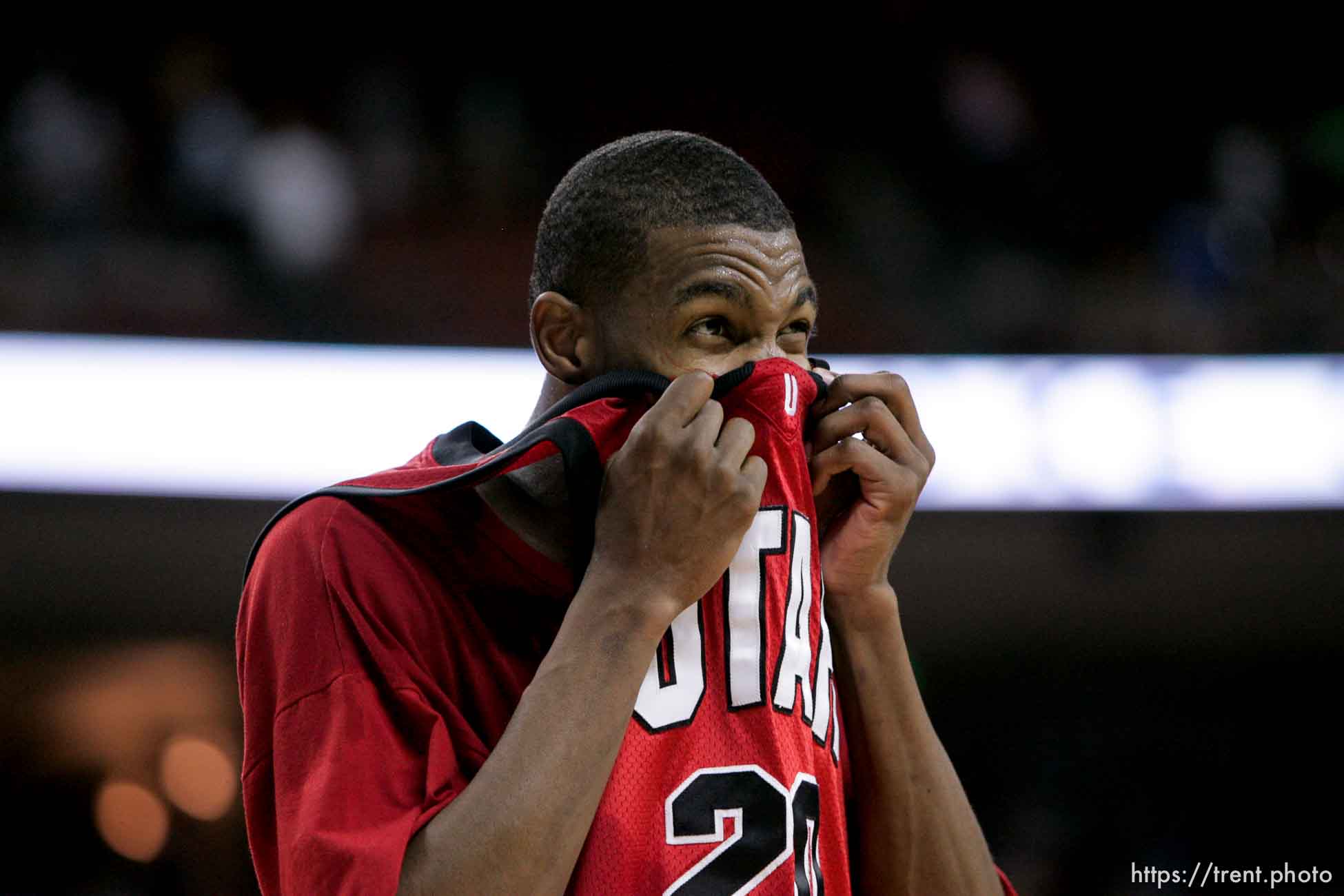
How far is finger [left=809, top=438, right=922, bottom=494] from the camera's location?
4.57 ft

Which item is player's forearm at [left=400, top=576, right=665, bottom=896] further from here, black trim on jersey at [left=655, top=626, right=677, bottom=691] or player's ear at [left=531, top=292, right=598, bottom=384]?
player's ear at [left=531, top=292, right=598, bottom=384]

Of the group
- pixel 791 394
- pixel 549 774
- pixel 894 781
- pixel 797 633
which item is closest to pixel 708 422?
pixel 791 394

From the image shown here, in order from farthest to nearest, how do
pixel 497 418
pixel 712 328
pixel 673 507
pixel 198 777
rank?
1. pixel 198 777
2. pixel 497 418
3. pixel 712 328
4. pixel 673 507

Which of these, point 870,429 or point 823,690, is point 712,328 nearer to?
point 870,429

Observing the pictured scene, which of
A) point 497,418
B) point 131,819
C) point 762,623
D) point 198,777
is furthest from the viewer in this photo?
point 198,777

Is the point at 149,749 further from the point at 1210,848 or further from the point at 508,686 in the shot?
the point at 508,686

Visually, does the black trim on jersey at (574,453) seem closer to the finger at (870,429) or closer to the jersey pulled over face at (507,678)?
the jersey pulled over face at (507,678)

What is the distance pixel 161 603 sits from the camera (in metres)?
5.03

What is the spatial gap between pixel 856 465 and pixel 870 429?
0.05 meters

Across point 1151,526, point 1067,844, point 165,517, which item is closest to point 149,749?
point 165,517

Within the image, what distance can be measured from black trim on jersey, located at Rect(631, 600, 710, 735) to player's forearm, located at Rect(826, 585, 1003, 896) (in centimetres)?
24

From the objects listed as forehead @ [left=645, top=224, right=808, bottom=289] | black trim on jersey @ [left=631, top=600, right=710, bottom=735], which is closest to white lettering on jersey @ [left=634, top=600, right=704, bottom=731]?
black trim on jersey @ [left=631, top=600, right=710, bottom=735]

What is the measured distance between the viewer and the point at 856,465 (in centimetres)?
139

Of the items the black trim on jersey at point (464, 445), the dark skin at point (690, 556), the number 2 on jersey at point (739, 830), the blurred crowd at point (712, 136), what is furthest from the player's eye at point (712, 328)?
the blurred crowd at point (712, 136)
